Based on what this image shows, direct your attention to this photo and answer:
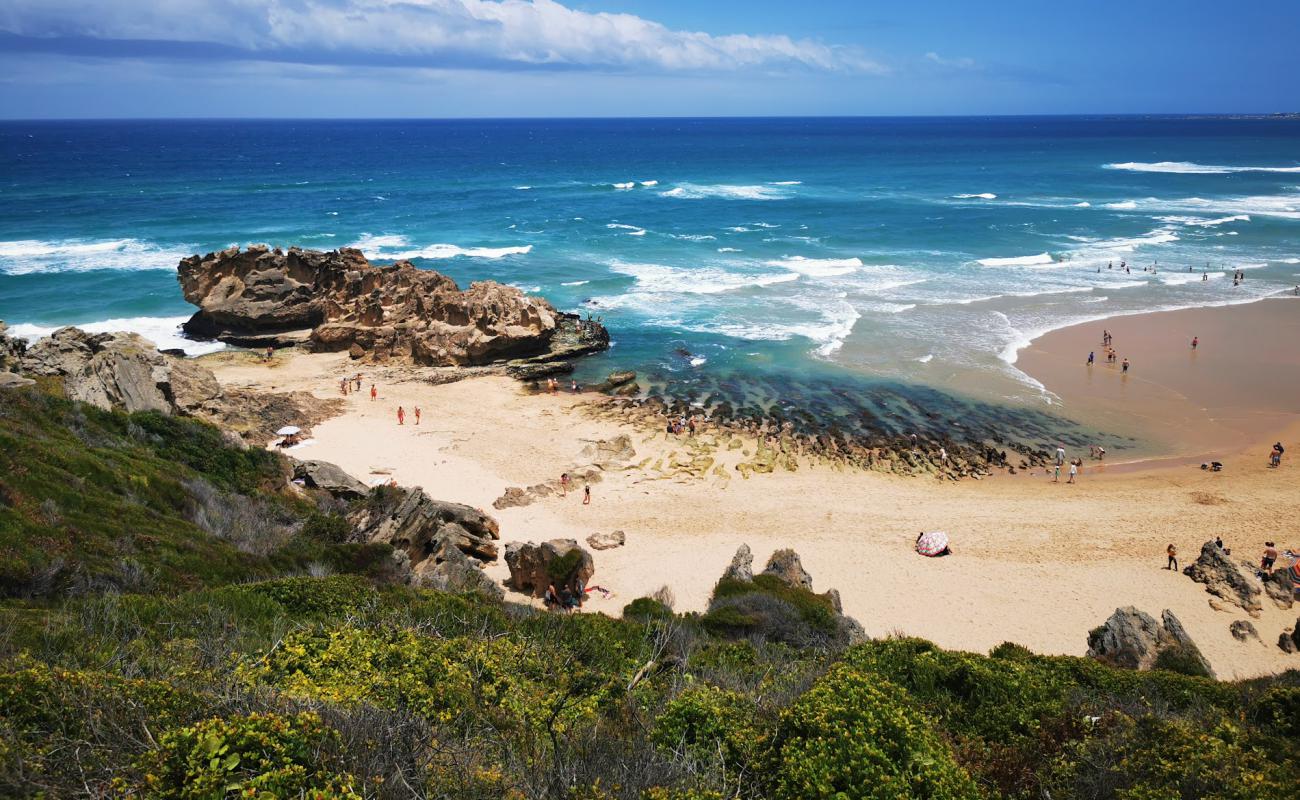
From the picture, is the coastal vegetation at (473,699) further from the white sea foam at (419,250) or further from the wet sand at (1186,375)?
the white sea foam at (419,250)

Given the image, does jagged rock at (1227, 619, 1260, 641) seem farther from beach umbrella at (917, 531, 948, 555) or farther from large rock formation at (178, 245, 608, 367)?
large rock formation at (178, 245, 608, 367)

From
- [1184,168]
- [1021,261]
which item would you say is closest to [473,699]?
[1021,261]

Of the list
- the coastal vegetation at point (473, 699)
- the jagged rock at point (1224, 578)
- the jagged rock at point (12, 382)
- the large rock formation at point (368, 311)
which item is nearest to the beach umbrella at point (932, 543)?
the jagged rock at point (1224, 578)

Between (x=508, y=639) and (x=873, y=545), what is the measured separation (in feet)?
42.1

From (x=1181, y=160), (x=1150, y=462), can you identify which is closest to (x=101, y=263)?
(x=1150, y=462)

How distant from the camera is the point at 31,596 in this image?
9594 millimetres

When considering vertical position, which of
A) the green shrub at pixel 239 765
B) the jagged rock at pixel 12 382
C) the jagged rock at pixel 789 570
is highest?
the green shrub at pixel 239 765

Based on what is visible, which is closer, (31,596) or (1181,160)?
(31,596)

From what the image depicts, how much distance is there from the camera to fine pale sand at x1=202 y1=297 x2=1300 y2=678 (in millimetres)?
17438

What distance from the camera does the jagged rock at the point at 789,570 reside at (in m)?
17.3

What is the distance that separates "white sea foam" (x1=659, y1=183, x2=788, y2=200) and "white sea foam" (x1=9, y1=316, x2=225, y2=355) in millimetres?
51479

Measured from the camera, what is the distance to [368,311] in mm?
35562

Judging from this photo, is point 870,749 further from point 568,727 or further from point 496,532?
point 496,532

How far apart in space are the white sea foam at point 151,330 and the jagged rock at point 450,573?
23.1 m
